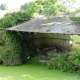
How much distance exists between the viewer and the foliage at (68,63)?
513 inches

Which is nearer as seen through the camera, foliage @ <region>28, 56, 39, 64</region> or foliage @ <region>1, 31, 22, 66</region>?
foliage @ <region>1, 31, 22, 66</region>

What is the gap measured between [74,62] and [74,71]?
83 centimetres

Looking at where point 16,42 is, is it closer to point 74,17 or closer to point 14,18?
point 14,18

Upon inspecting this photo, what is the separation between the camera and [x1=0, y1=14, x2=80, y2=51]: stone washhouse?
14.0 m

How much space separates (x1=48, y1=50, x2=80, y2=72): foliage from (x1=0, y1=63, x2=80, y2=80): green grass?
39cm

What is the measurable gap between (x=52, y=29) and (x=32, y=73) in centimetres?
308

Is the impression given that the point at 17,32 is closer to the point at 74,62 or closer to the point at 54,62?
the point at 54,62

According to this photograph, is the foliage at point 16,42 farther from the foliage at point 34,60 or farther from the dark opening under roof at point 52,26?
the dark opening under roof at point 52,26

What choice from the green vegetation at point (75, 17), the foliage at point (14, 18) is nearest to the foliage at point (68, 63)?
the green vegetation at point (75, 17)

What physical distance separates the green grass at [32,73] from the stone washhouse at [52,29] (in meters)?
2.41

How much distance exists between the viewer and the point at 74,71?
1354 centimetres

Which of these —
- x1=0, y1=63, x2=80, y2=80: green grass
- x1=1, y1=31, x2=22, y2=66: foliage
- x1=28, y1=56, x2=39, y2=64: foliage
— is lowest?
x1=0, y1=63, x2=80, y2=80: green grass

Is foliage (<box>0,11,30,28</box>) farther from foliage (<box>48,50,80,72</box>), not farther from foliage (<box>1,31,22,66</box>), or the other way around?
foliage (<box>48,50,80,72</box>)

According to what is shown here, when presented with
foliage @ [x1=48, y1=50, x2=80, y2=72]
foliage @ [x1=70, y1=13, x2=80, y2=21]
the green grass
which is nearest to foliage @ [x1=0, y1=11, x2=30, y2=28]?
the green grass
